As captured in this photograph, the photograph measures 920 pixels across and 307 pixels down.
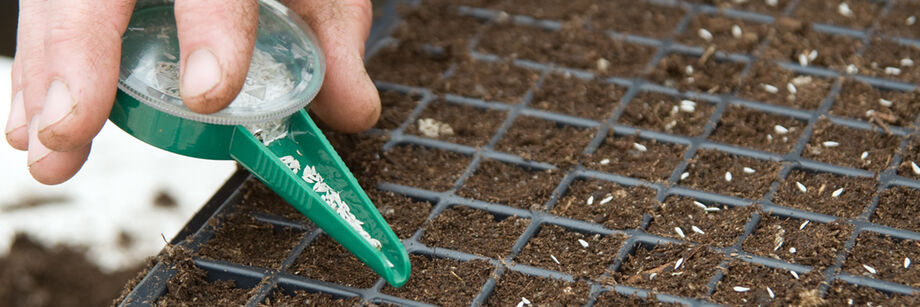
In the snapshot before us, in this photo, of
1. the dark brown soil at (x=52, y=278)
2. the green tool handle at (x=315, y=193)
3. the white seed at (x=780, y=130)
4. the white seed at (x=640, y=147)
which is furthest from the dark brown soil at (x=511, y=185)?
the dark brown soil at (x=52, y=278)

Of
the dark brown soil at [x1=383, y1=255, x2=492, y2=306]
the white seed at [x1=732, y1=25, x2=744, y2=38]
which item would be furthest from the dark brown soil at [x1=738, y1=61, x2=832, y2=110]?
the dark brown soil at [x1=383, y1=255, x2=492, y2=306]

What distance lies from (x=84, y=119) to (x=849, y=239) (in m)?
0.99

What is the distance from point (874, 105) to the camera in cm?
161

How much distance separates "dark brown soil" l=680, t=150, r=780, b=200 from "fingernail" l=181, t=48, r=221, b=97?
0.72 metres

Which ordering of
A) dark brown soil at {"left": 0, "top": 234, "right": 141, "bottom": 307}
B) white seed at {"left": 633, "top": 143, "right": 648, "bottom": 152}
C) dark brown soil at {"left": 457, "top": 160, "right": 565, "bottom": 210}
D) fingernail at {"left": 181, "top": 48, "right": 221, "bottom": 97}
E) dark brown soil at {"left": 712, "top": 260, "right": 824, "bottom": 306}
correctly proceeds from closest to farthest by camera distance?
fingernail at {"left": 181, "top": 48, "right": 221, "bottom": 97} → dark brown soil at {"left": 712, "top": 260, "right": 824, "bottom": 306} → dark brown soil at {"left": 457, "top": 160, "right": 565, "bottom": 210} → white seed at {"left": 633, "top": 143, "right": 648, "bottom": 152} → dark brown soil at {"left": 0, "top": 234, "right": 141, "bottom": 307}

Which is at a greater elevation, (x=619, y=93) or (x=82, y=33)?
(x=82, y=33)

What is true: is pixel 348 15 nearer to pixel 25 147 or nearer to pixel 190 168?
pixel 25 147

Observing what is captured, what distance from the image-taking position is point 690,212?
1385 mm

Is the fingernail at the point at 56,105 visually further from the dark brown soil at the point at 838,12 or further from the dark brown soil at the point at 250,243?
the dark brown soil at the point at 838,12

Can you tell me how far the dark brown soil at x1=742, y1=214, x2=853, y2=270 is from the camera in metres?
1.27

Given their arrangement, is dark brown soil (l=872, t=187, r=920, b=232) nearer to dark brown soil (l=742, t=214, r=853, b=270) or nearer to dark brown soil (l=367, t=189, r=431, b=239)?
dark brown soil (l=742, t=214, r=853, b=270)

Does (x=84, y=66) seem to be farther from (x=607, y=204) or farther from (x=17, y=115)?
(x=607, y=204)

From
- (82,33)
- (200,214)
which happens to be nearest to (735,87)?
(200,214)

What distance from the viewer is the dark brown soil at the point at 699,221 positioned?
1325mm
